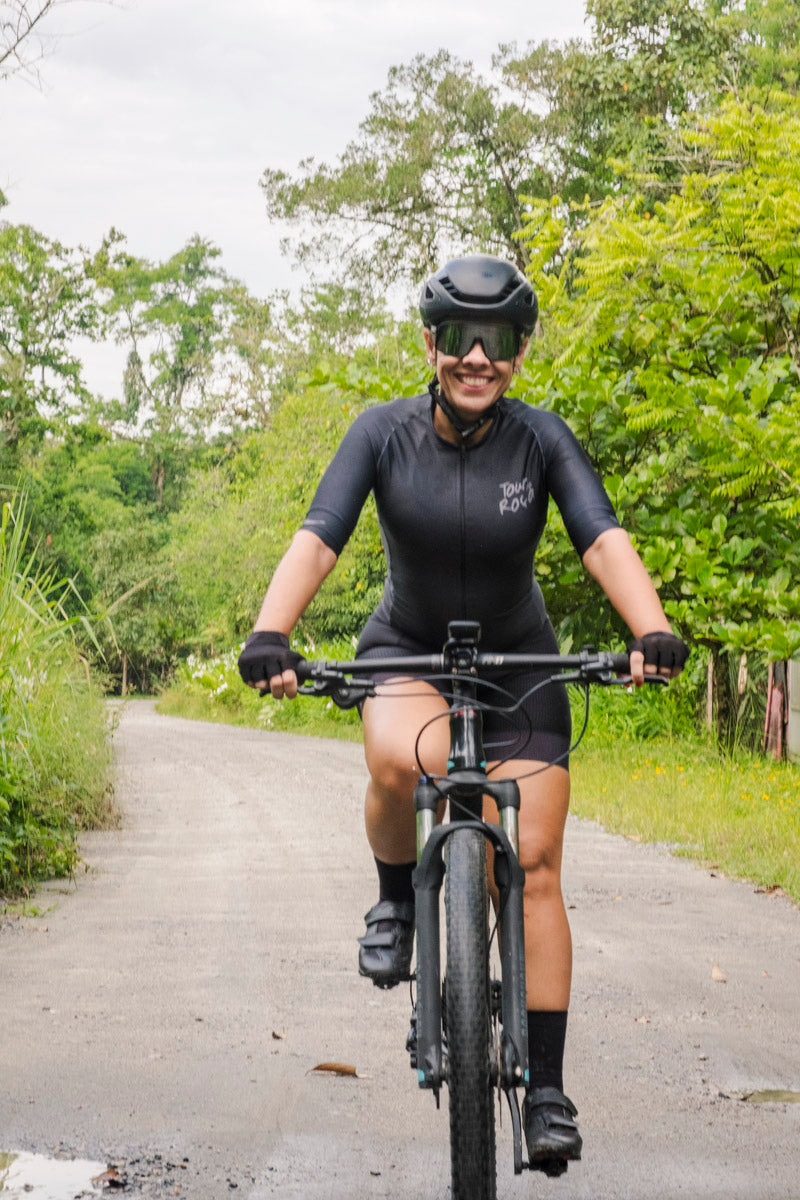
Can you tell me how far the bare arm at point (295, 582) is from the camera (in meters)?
3.29

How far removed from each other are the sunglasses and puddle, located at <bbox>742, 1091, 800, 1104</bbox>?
2214 mm

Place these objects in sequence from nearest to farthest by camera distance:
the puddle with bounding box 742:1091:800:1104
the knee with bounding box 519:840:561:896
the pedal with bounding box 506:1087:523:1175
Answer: the pedal with bounding box 506:1087:523:1175 < the knee with bounding box 519:840:561:896 < the puddle with bounding box 742:1091:800:1104

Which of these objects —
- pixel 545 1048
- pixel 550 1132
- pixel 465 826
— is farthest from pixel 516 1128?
pixel 465 826

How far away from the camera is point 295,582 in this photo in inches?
134

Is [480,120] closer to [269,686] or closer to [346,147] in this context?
[346,147]

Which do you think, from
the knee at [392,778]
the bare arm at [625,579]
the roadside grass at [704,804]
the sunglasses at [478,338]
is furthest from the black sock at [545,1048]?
the roadside grass at [704,804]

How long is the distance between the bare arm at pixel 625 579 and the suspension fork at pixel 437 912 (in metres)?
0.47

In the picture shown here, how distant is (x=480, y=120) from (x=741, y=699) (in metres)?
17.5

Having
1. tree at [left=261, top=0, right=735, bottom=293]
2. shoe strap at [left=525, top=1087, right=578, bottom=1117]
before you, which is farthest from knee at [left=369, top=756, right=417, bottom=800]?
tree at [left=261, top=0, right=735, bottom=293]

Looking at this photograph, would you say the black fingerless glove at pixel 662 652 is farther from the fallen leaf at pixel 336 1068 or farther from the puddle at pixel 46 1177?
the fallen leaf at pixel 336 1068

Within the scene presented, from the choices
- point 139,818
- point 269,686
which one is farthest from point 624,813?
point 269,686

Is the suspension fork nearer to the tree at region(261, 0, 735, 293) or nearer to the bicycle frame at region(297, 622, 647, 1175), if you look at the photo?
the bicycle frame at region(297, 622, 647, 1175)

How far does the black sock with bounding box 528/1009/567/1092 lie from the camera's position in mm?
3299

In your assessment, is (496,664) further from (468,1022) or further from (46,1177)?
(46,1177)
